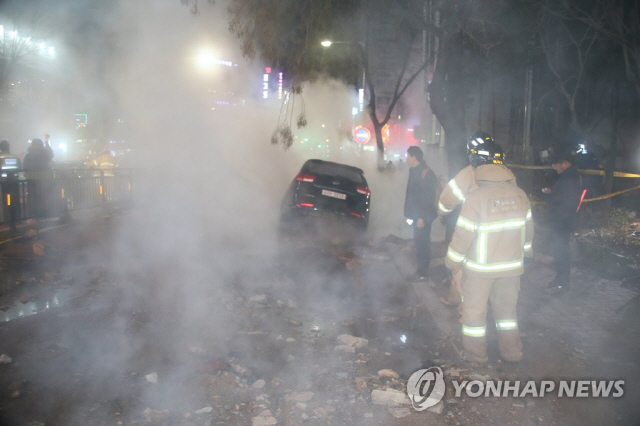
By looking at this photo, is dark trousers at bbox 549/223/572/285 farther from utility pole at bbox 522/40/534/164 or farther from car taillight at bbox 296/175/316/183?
utility pole at bbox 522/40/534/164

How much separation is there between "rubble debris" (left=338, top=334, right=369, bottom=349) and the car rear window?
208 inches

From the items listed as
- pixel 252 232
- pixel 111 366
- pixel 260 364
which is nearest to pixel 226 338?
pixel 260 364

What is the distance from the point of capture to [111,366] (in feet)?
12.4

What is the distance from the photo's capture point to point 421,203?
6.33 metres

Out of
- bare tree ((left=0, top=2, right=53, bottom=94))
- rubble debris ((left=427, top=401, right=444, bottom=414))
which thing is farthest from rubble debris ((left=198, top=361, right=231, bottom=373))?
bare tree ((left=0, top=2, right=53, bottom=94))

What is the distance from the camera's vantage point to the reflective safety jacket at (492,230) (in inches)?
150

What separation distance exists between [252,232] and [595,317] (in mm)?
6089

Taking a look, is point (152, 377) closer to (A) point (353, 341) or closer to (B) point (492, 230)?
(A) point (353, 341)

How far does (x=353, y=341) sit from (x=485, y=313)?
1.12 m

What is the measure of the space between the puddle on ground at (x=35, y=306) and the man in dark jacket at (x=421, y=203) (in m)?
3.82

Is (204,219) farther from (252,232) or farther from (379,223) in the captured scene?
(379,223)

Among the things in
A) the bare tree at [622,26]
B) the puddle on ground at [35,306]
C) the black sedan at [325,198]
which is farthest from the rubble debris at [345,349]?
the bare tree at [622,26]

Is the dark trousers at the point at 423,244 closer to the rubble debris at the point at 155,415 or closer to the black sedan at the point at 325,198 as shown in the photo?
the black sedan at the point at 325,198

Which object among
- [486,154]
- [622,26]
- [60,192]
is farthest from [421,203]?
[60,192]
